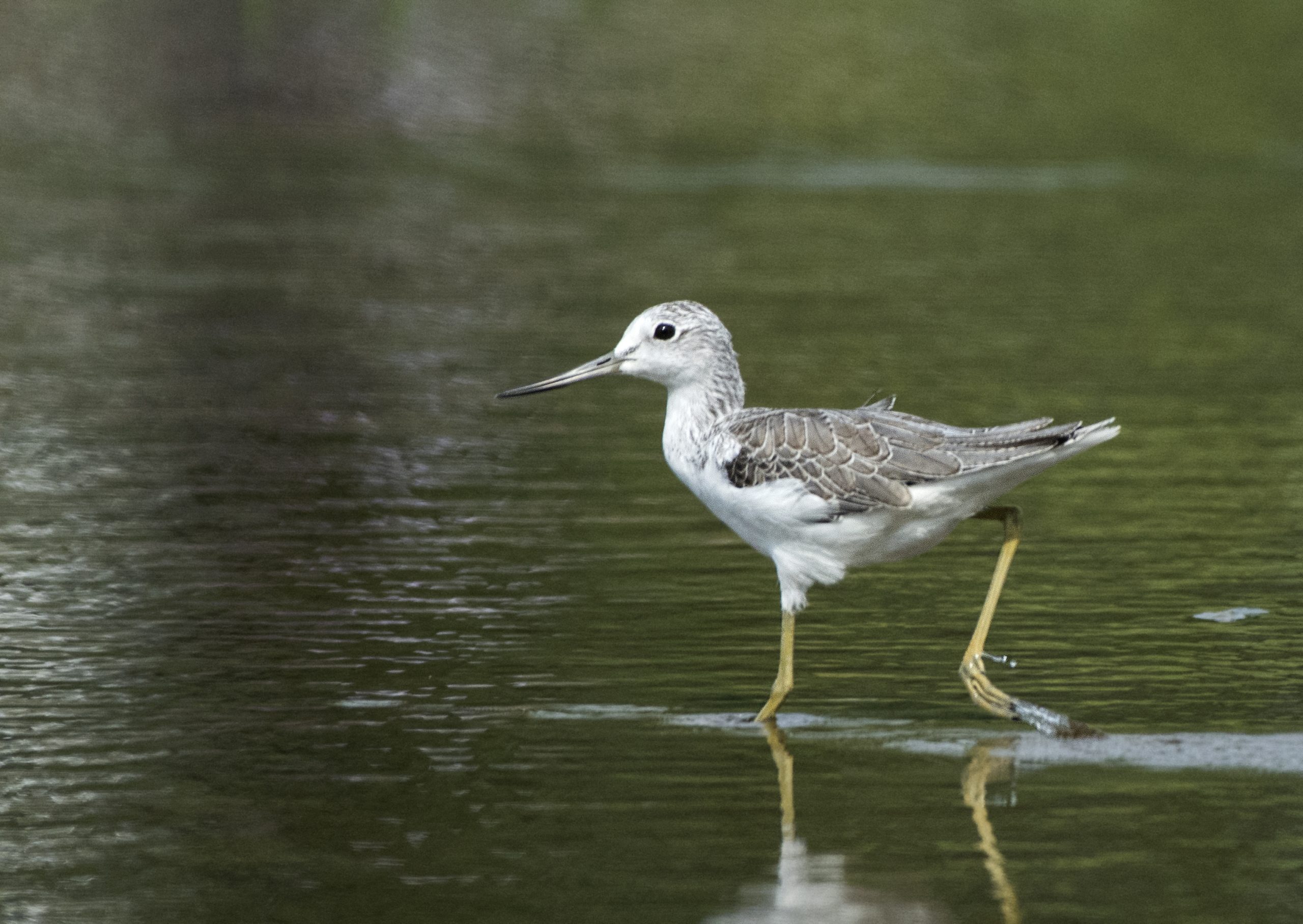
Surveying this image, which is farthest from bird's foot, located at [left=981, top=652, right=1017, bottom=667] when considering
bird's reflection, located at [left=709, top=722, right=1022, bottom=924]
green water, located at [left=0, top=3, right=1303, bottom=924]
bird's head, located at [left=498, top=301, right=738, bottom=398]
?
bird's reflection, located at [left=709, top=722, right=1022, bottom=924]

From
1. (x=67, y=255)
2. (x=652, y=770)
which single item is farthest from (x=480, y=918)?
(x=67, y=255)

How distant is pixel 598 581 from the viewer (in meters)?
11.2

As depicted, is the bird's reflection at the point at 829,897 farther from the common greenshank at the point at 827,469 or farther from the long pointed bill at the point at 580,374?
the long pointed bill at the point at 580,374

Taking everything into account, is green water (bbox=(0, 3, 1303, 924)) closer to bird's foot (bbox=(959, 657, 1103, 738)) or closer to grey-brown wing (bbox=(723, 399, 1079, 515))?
bird's foot (bbox=(959, 657, 1103, 738))

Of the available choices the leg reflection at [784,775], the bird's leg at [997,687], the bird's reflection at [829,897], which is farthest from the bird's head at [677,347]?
the bird's reflection at [829,897]

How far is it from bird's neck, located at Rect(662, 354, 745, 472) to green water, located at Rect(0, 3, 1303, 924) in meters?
0.96

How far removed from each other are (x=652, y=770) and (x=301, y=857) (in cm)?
141

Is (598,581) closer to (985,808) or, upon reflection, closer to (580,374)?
(580,374)

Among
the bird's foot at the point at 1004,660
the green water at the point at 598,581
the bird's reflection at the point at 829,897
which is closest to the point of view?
the bird's reflection at the point at 829,897

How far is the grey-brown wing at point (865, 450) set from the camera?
8445 mm

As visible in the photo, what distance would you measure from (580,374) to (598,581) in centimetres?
202

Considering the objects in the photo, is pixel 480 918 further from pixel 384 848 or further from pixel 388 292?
pixel 388 292

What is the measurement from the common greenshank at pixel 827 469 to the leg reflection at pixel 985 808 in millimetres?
369

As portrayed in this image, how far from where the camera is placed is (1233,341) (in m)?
19.7
